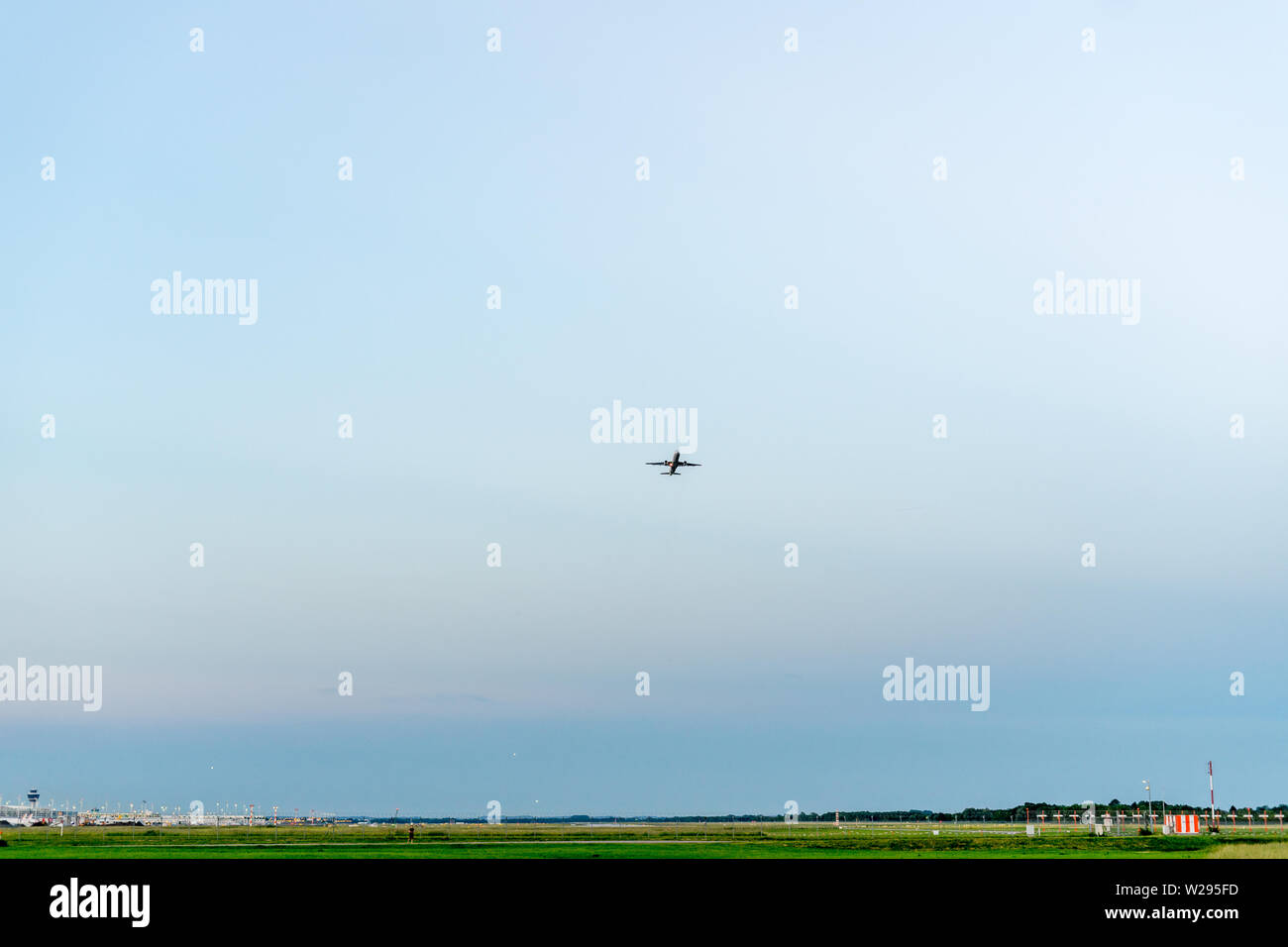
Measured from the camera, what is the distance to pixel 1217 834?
395 feet

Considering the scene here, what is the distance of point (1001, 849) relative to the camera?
92312mm
